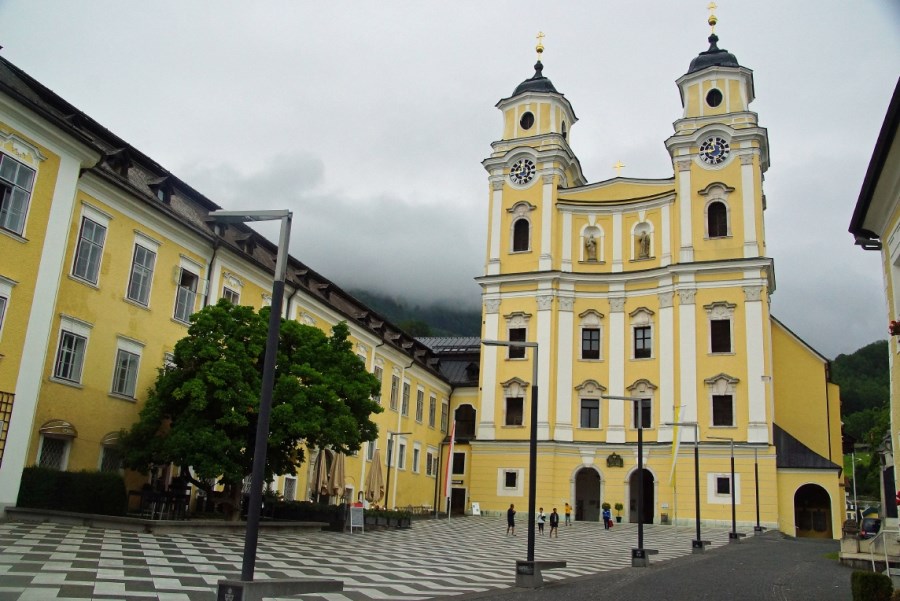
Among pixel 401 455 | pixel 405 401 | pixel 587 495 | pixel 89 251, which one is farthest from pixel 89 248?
pixel 587 495

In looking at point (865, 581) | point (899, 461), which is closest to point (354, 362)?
point (899, 461)

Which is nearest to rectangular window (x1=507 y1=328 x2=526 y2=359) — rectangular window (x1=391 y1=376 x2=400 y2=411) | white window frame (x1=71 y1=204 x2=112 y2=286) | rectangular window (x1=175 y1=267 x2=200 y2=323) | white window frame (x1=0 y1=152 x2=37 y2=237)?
rectangular window (x1=391 y1=376 x2=400 y2=411)

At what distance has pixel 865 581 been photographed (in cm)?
1067

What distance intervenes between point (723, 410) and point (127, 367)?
1417 inches

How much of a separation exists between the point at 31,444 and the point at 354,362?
10032 millimetres

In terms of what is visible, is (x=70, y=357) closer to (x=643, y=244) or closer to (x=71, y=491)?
(x=71, y=491)

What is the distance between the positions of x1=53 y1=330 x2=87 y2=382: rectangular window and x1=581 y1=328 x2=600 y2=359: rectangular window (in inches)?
1429

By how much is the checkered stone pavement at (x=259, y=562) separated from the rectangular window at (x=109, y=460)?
15.2 feet

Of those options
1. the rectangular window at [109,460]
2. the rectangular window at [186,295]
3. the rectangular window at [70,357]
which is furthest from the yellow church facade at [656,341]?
the rectangular window at [70,357]

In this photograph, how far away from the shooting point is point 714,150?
53.2 m

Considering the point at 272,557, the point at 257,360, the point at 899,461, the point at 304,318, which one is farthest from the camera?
the point at 304,318

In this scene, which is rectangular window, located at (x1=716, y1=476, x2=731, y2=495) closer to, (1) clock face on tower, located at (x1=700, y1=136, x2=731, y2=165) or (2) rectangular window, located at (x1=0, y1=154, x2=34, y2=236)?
(1) clock face on tower, located at (x1=700, y1=136, x2=731, y2=165)

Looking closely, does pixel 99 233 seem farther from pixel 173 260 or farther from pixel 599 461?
pixel 599 461

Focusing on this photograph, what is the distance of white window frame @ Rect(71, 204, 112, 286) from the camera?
24.5 metres
